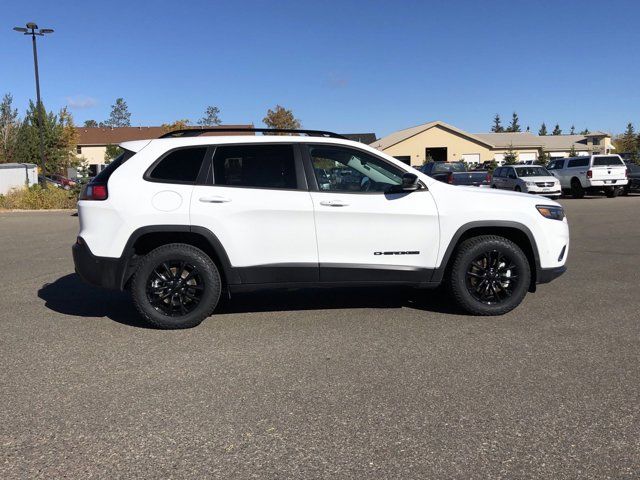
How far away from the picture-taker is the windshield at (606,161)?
960 inches

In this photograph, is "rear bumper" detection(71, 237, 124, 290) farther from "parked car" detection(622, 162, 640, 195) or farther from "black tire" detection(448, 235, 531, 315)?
"parked car" detection(622, 162, 640, 195)

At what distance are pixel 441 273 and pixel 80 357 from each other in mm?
3370

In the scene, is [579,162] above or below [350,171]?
above

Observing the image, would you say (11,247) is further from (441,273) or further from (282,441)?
(282,441)

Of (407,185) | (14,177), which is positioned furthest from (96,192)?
(14,177)

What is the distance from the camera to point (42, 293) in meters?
6.89

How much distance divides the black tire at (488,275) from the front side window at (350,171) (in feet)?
3.34

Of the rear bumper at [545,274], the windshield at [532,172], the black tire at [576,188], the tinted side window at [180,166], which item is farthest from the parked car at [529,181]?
the tinted side window at [180,166]

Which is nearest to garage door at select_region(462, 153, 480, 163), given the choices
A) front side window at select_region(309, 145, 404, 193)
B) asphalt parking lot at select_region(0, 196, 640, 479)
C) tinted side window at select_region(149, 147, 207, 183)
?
asphalt parking lot at select_region(0, 196, 640, 479)

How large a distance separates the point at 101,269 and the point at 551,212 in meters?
4.48

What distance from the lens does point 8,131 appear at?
44781mm

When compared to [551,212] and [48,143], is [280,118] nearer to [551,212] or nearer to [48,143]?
[48,143]

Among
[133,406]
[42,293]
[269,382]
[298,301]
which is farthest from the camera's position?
[42,293]

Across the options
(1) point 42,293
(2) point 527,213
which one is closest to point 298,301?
(2) point 527,213
